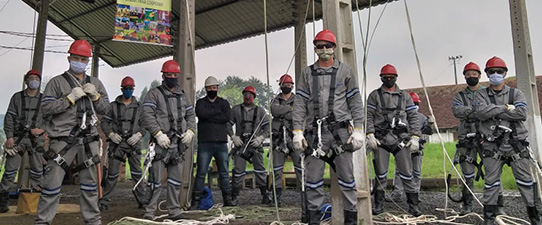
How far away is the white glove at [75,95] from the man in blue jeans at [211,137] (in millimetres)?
2447

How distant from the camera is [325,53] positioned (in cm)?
392

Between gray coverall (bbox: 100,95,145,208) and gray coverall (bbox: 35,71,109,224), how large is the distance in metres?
2.22

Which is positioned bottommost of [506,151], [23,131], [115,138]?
[506,151]

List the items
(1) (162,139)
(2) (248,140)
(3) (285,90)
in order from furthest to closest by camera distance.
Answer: (2) (248,140) < (3) (285,90) < (1) (162,139)

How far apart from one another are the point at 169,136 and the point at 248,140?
7.31ft

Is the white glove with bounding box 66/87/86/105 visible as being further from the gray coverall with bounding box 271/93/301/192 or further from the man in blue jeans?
the gray coverall with bounding box 271/93/301/192

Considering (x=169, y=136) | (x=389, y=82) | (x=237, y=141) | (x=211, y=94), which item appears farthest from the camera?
(x=237, y=141)

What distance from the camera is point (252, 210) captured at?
5648mm

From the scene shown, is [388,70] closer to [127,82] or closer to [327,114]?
[327,114]

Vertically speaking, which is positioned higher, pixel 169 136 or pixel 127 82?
pixel 127 82

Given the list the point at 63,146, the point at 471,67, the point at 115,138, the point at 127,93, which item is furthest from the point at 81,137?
A: the point at 471,67

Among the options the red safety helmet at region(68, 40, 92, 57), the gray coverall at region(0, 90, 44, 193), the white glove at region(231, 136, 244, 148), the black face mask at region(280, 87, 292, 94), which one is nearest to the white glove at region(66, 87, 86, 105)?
the red safety helmet at region(68, 40, 92, 57)

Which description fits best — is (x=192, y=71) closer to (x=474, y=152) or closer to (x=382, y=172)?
(x=382, y=172)

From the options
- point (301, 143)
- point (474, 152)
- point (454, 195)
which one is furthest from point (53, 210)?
point (454, 195)
